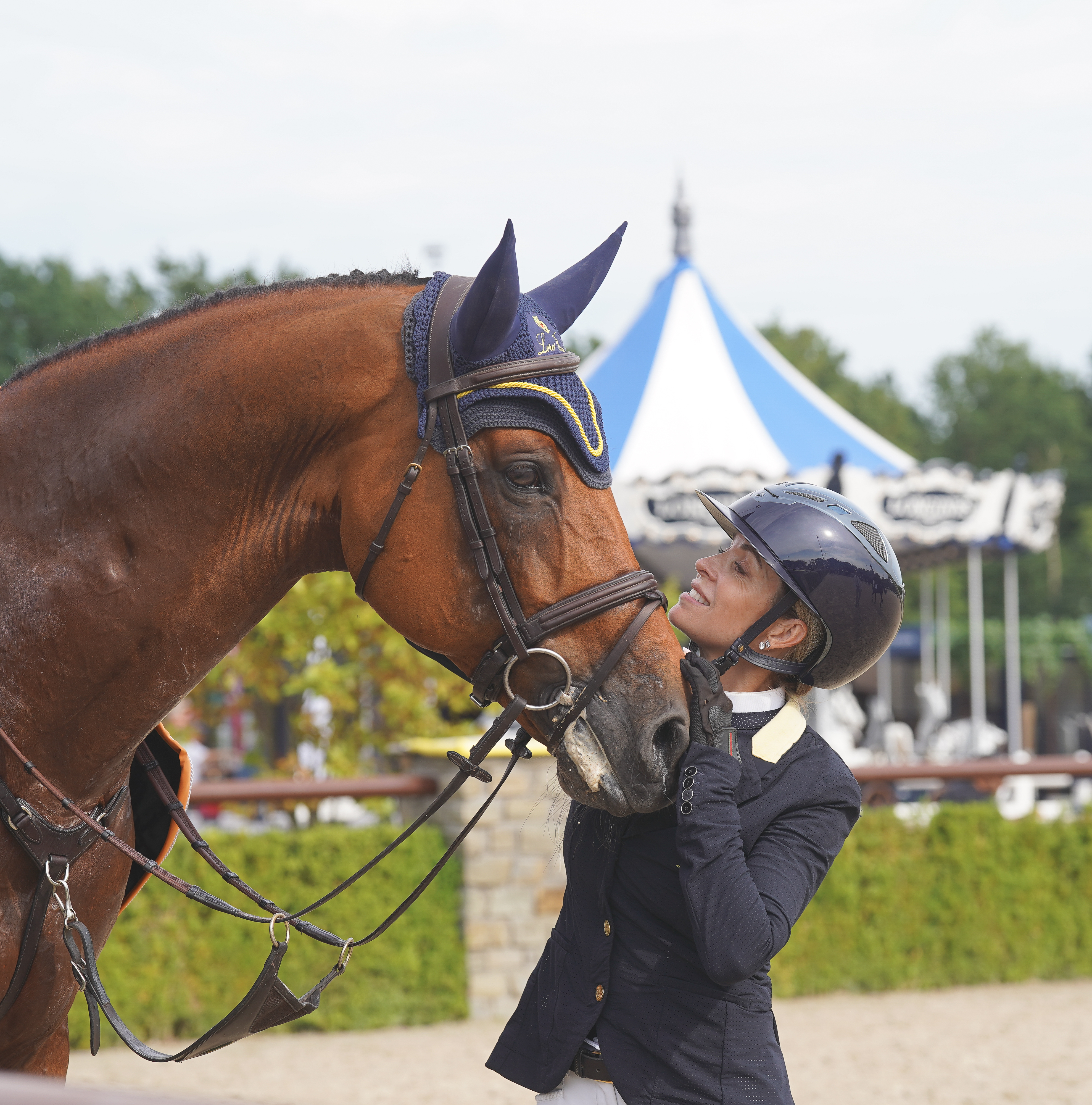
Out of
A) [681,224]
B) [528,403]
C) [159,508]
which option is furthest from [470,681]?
[681,224]

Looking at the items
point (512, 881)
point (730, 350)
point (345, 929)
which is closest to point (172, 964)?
point (345, 929)

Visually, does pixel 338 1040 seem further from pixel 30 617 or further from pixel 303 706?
pixel 30 617

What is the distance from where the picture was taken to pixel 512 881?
22.0 ft

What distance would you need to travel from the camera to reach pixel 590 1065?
75.2 inches

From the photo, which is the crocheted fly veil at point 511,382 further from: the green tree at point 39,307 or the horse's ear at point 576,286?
the green tree at point 39,307

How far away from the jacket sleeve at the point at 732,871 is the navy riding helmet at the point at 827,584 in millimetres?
313

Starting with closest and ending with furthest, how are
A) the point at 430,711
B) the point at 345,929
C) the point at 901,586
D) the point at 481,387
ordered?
the point at 481,387 < the point at 901,586 < the point at 345,929 < the point at 430,711

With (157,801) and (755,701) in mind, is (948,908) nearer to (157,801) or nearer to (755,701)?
(755,701)

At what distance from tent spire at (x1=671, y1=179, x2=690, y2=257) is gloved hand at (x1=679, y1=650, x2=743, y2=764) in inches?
475

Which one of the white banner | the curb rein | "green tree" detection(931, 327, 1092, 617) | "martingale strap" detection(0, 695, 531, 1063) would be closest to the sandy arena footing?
"martingale strap" detection(0, 695, 531, 1063)

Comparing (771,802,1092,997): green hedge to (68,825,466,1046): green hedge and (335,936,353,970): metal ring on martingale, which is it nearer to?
(68,825,466,1046): green hedge

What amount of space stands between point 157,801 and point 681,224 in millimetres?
12070

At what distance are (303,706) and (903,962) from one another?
15.5ft

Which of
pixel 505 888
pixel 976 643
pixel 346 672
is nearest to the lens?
pixel 505 888
